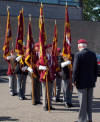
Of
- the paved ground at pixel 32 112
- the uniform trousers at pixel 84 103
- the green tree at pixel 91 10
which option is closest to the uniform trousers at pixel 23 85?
the paved ground at pixel 32 112

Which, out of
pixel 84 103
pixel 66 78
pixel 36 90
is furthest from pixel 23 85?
pixel 84 103

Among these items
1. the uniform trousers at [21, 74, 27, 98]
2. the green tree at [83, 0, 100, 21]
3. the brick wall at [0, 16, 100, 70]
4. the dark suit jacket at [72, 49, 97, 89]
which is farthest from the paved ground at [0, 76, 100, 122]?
the green tree at [83, 0, 100, 21]

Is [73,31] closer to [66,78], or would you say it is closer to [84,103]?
[66,78]

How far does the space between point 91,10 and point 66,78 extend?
157 feet

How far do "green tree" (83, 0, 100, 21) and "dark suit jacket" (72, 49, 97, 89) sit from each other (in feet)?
160

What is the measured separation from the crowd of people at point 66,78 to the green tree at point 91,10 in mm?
44969

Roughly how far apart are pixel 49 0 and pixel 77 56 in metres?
21.2

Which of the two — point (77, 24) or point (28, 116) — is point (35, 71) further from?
point (77, 24)

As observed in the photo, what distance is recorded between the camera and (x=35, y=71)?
1048 cm

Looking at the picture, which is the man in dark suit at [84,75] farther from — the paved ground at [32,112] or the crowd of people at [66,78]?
the paved ground at [32,112]

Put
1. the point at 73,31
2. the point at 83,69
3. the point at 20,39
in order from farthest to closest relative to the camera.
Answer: the point at 73,31
the point at 20,39
the point at 83,69

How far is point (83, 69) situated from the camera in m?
7.55

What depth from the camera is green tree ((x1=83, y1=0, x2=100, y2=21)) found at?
5588 centimetres

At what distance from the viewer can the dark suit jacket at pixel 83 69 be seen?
24.6 ft
